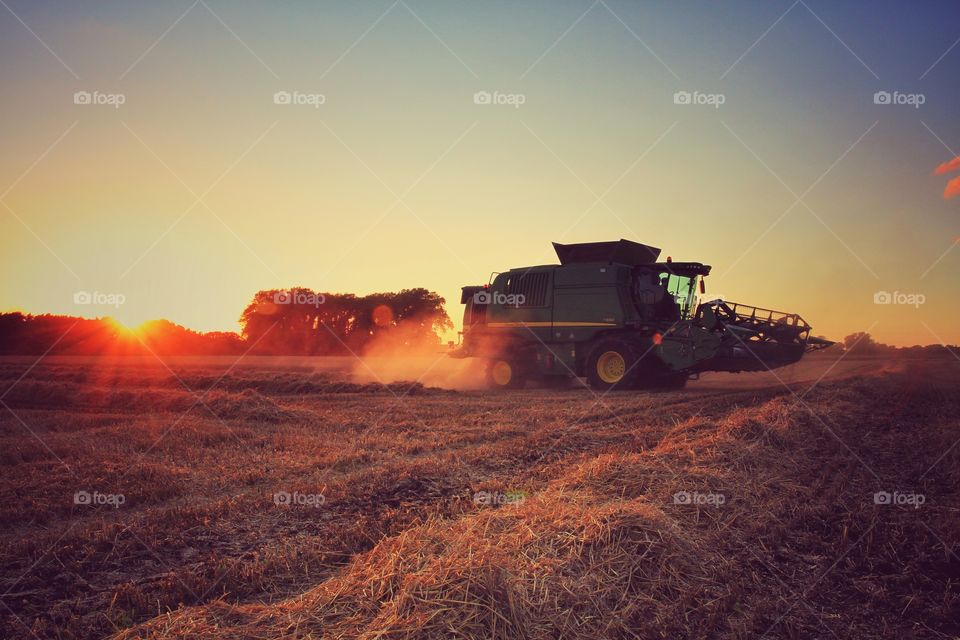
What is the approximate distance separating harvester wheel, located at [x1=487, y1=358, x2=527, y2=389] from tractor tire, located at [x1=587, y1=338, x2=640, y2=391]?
2737mm

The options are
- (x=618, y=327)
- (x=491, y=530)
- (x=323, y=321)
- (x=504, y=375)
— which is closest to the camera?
(x=491, y=530)

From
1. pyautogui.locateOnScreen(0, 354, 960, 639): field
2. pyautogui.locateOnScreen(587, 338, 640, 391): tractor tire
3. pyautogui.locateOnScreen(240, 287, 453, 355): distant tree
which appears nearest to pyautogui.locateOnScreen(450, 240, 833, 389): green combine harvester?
pyautogui.locateOnScreen(587, 338, 640, 391): tractor tire

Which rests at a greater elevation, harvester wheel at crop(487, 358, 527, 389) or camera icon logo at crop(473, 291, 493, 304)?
camera icon logo at crop(473, 291, 493, 304)

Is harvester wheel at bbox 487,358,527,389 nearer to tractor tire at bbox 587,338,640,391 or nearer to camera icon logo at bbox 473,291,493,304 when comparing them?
camera icon logo at bbox 473,291,493,304

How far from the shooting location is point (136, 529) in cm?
555

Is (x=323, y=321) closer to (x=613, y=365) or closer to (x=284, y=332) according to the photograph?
(x=284, y=332)

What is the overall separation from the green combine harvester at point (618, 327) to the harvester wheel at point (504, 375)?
0.03 metres

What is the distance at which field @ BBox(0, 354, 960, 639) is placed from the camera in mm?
3703

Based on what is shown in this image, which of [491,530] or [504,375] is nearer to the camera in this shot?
[491,530]

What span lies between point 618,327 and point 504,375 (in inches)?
183

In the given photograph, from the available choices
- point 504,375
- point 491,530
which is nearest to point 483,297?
point 504,375

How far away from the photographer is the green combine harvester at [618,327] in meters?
16.9

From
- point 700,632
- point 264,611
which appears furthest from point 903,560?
point 264,611

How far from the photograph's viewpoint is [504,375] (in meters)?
20.9
